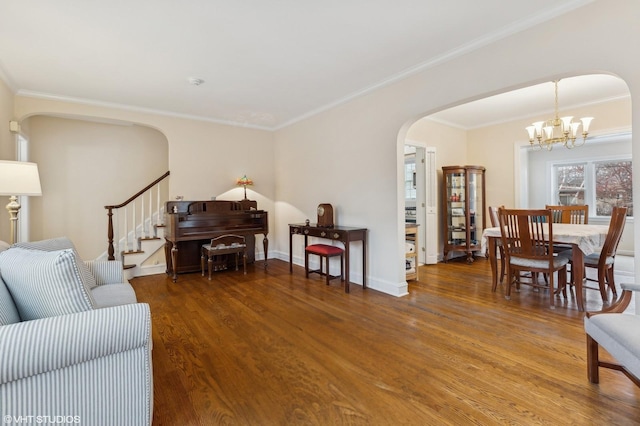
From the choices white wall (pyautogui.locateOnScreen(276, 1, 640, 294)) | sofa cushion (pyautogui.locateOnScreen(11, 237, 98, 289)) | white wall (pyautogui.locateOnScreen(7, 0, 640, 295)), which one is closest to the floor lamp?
sofa cushion (pyautogui.locateOnScreen(11, 237, 98, 289))

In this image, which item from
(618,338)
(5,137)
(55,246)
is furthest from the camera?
(5,137)

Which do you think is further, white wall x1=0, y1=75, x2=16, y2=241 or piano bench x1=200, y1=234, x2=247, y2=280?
piano bench x1=200, y1=234, x2=247, y2=280

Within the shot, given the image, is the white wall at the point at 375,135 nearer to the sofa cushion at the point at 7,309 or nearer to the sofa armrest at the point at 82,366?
the sofa armrest at the point at 82,366

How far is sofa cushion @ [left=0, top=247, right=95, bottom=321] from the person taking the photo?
1.34m

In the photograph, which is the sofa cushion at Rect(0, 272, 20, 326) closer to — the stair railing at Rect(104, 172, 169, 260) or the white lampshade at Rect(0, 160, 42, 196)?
the white lampshade at Rect(0, 160, 42, 196)

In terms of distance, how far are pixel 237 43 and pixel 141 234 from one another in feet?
11.6

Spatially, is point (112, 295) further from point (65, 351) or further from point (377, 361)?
point (377, 361)

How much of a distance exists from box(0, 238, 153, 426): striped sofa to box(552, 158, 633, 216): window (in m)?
8.35

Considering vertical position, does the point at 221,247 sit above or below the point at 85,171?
below

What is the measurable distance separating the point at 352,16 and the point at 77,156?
502 cm

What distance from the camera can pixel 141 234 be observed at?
4922 millimetres

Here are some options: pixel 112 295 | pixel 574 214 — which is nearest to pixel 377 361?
pixel 112 295

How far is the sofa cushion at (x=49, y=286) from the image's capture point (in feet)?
4.38

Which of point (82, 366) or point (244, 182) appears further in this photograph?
point (244, 182)
